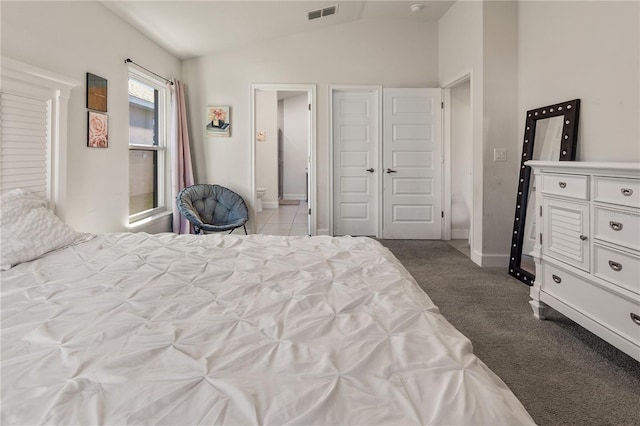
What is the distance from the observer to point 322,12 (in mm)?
4449

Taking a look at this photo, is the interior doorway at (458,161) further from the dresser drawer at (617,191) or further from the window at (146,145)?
the window at (146,145)

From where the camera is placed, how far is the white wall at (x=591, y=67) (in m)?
2.37

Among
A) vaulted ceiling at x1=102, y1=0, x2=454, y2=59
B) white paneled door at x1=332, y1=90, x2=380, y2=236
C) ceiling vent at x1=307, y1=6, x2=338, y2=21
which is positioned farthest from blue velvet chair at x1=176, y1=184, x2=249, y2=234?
ceiling vent at x1=307, y1=6, x2=338, y2=21

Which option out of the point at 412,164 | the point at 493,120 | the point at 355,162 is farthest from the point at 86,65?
the point at 412,164

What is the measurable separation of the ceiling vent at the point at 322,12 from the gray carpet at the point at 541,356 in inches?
134

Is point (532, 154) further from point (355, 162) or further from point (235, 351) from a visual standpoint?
point (235, 351)

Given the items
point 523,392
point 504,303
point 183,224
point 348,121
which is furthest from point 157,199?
point 523,392

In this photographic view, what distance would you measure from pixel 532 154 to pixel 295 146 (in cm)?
691

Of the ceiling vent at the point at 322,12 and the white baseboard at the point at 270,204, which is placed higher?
the ceiling vent at the point at 322,12

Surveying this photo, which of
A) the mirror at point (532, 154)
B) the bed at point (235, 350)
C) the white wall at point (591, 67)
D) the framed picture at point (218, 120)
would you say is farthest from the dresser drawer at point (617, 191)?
the framed picture at point (218, 120)

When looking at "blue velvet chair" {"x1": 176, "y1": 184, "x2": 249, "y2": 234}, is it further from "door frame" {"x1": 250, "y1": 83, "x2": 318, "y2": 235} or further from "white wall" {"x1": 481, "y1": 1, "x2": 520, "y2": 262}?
"white wall" {"x1": 481, "y1": 1, "x2": 520, "y2": 262}

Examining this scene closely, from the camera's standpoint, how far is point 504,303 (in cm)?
281

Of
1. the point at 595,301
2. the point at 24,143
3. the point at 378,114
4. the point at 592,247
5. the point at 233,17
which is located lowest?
the point at 595,301

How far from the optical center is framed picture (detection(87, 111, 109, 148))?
9.90ft
